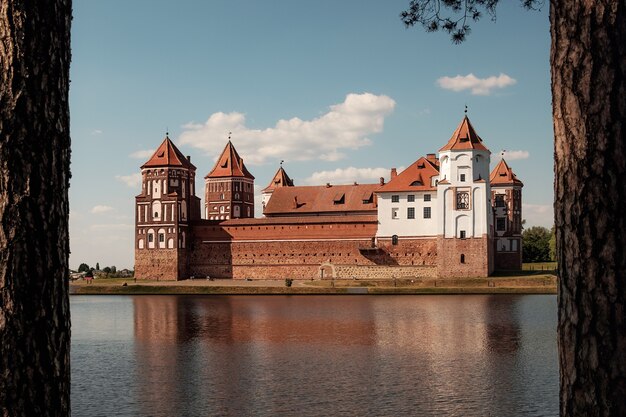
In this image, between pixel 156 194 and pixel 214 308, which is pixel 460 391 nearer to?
pixel 214 308

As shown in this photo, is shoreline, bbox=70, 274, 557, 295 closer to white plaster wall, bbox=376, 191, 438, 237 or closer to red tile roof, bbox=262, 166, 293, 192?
white plaster wall, bbox=376, 191, 438, 237

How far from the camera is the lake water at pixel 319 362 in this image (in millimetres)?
14297

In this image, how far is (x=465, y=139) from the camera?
53.4 m

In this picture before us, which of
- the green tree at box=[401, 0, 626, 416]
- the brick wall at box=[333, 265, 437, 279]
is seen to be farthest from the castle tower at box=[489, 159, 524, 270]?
the green tree at box=[401, 0, 626, 416]

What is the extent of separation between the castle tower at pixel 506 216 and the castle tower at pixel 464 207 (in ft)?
21.5

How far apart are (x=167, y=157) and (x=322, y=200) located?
13.4 metres

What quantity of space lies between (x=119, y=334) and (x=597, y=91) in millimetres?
25466

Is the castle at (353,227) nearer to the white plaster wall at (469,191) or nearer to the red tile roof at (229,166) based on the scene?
the white plaster wall at (469,191)

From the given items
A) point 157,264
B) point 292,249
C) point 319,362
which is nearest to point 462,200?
point 292,249

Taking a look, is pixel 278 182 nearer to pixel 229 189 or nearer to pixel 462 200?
pixel 229 189

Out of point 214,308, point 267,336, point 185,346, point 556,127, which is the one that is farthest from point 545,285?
point 556,127

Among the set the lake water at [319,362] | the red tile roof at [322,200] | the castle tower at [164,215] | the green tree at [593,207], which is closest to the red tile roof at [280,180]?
the red tile roof at [322,200]

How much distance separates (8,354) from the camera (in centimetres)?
338

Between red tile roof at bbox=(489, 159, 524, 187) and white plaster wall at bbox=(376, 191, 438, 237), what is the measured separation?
10.8 m
